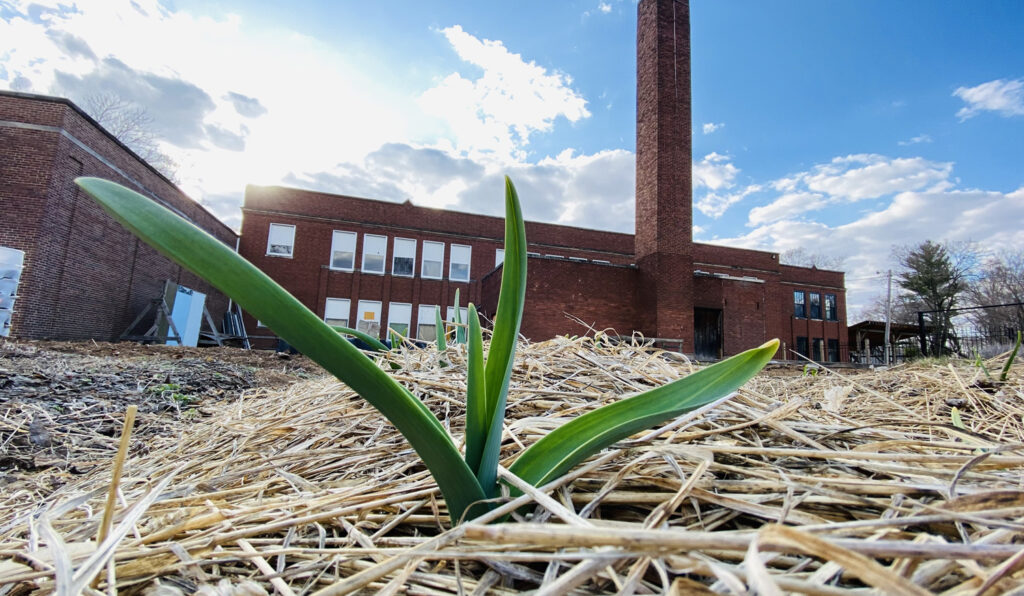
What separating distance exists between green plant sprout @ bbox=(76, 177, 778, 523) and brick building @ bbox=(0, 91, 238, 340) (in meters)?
13.4

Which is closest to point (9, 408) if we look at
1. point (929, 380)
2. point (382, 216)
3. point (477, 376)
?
point (477, 376)

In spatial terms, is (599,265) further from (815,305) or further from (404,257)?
(815,305)

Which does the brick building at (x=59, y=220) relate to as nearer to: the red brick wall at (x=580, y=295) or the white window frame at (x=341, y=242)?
the white window frame at (x=341, y=242)

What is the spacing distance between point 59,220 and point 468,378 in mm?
14333

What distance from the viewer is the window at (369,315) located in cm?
1809

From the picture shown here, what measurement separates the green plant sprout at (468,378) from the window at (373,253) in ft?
62.2

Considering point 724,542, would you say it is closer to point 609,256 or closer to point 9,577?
point 9,577

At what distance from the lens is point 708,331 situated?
1248 centimetres

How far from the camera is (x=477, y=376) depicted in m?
0.63

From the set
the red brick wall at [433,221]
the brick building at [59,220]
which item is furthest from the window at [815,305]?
the brick building at [59,220]

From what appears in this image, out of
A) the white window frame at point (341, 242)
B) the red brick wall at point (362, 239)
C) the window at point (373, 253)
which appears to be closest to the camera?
the red brick wall at point (362, 239)

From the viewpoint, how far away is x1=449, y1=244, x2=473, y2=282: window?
19500 mm

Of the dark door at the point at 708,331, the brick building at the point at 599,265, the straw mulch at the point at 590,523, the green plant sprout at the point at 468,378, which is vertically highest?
the brick building at the point at 599,265

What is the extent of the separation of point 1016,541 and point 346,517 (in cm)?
80
